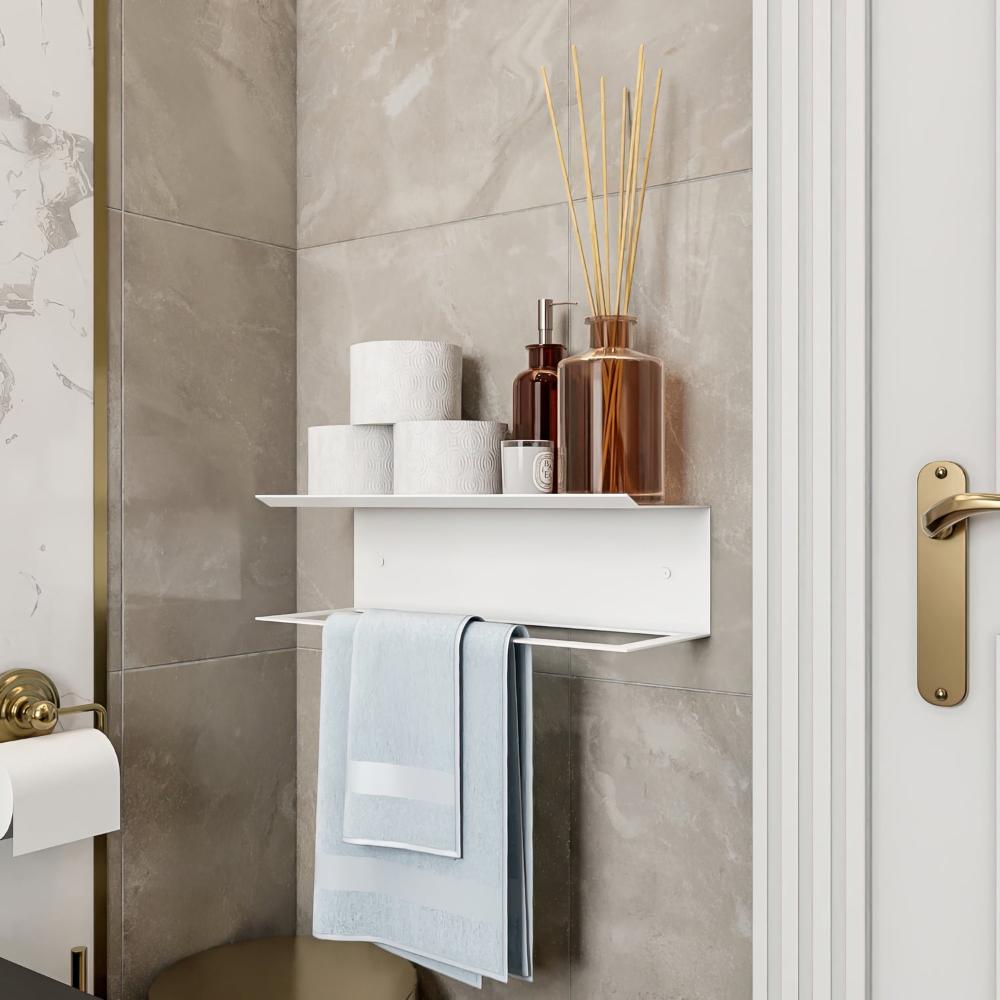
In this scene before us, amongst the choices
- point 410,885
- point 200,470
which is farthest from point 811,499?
point 200,470

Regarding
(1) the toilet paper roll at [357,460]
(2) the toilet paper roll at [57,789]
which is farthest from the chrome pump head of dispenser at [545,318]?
(2) the toilet paper roll at [57,789]

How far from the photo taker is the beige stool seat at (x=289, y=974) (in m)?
1.28

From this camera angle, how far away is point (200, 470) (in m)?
1.40

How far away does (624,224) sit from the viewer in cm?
118

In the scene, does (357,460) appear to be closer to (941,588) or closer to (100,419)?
(100,419)

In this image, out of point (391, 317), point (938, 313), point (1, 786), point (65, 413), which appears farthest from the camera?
point (391, 317)

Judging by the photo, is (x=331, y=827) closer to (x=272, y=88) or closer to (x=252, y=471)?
(x=252, y=471)

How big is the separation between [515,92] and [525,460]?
493 millimetres

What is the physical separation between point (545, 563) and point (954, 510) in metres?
0.49

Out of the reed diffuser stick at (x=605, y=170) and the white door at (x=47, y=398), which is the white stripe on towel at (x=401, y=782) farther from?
the reed diffuser stick at (x=605, y=170)

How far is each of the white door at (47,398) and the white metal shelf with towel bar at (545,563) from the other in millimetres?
243

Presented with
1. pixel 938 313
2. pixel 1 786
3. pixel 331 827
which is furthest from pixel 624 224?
pixel 1 786

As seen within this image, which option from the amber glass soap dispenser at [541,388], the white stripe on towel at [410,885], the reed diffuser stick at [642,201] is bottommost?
the white stripe on towel at [410,885]

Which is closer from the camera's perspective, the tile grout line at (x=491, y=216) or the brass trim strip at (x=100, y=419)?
the tile grout line at (x=491, y=216)
